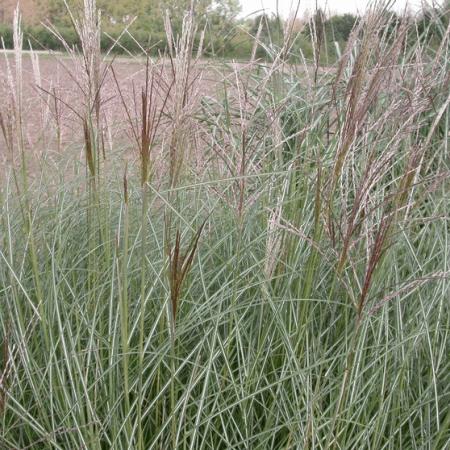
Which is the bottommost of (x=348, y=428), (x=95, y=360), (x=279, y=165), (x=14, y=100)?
(x=348, y=428)

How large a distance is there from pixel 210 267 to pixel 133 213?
38cm

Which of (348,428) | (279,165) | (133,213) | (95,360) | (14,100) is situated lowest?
(348,428)

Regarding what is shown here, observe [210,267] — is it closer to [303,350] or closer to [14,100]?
[303,350]

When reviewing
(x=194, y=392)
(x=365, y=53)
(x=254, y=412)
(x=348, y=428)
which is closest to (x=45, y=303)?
(x=194, y=392)

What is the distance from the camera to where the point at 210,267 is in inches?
76.3

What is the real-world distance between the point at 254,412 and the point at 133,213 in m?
0.81

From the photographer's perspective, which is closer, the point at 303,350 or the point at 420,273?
the point at 303,350

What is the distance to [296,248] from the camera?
1.75m

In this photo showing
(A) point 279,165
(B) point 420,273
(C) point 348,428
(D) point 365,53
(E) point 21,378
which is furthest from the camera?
(A) point 279,165

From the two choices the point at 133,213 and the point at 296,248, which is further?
the point at 133,213

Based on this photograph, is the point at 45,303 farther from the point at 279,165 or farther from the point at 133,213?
the point at 279,165

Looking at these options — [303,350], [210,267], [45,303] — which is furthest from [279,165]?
[45,303]

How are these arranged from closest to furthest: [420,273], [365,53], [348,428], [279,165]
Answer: [365,53]
[348,428]
[420,273]
[279,165]

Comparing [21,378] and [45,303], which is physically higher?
[45,303]
